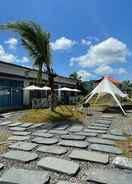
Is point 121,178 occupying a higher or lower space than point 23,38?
lower

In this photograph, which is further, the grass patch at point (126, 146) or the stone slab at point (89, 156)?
the grass patch at point (126, 146)

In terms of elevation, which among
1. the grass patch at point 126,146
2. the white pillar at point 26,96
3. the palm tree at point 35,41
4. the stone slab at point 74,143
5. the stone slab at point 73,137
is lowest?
the grass patch at point 126,146

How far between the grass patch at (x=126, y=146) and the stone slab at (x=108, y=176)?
1060 millimetres

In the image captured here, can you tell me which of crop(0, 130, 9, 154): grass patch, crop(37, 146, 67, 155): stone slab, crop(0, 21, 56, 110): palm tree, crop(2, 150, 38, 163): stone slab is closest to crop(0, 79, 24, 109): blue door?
crop(0, 21, 56, 110): palm tree

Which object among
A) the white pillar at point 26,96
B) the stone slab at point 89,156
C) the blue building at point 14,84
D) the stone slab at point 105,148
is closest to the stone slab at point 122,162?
the stone slab at point 89,156

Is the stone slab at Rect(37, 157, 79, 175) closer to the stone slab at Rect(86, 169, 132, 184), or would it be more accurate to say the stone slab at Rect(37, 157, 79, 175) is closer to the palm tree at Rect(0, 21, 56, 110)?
the stone slab at Rect(86, 169, 132, 184)

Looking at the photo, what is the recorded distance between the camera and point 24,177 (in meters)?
3.26

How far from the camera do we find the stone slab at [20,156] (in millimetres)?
4086

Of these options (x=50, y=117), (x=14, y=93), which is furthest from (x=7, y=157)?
(x=14, y=93)

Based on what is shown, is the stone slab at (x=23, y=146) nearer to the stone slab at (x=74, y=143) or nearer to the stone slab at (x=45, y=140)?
the stone slab at (x=45, y=140)

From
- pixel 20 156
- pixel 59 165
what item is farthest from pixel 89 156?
pixel 20 156

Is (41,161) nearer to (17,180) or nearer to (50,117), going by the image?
(17,180)

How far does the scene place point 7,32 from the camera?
10.1 metres

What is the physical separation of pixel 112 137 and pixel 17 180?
12.7 ft
